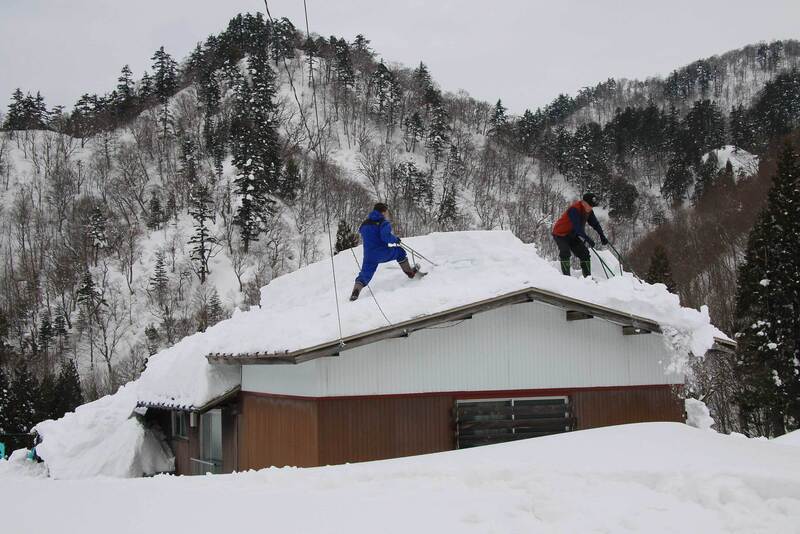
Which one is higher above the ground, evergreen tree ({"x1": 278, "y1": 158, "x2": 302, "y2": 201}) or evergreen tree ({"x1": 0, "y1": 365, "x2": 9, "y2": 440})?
evergreen tree ({"x1": 278, "y1": 158, "x2": 302, "y2": 201})

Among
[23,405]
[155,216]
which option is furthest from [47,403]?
[155,216]

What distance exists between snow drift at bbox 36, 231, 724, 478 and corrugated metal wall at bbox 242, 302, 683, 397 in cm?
58

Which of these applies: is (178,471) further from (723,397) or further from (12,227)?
(12,227)

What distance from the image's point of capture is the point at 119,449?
16.7 m

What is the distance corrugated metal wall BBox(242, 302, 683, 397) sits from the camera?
11414 mm

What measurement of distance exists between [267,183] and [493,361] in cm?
6184

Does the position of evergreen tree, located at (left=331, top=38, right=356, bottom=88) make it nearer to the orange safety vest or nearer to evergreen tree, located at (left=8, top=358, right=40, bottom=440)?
evergreen tree, located at (left=8, top=358, right=40, bottom=440)

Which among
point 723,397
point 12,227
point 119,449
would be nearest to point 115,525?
point 119,449

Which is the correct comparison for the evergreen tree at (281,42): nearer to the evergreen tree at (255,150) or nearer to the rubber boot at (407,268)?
the evergreen tree at (255,150)

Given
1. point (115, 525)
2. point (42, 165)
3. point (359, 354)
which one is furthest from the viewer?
point (42, 165)

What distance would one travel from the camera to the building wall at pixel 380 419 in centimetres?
1120

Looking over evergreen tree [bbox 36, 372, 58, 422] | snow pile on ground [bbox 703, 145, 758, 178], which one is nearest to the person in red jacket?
evergreen tree [bbox 36, 372, 58, 422]

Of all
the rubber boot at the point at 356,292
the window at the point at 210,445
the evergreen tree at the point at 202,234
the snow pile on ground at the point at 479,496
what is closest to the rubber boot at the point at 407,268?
the rubber boot at the point at 356,292

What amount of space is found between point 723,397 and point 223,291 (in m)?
41.4
